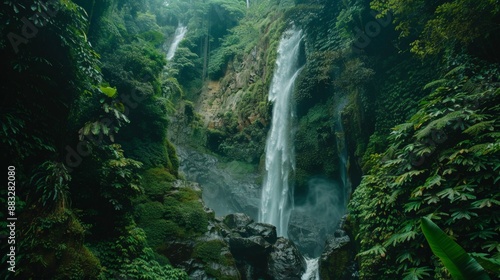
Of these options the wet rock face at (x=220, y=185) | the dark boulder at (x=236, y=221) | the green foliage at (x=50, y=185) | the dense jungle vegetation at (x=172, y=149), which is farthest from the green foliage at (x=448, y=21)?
the wet rock face at (x=220, y=185)

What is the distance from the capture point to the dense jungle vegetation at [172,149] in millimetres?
4953

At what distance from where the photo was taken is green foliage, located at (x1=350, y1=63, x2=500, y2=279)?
16.1 ft

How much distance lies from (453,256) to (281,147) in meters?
14.4

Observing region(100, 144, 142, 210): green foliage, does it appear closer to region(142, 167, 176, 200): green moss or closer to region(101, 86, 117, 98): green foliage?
region(101, 86, 117, 98): green foliage

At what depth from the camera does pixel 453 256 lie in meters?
2.10

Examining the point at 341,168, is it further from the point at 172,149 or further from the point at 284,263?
the point at 172,149

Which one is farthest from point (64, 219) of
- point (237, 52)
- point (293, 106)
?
point (237, 52)

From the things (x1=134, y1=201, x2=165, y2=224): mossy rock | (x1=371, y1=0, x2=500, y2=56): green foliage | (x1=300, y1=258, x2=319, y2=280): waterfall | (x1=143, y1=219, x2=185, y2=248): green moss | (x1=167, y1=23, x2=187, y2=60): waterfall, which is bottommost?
(x1=300, y1=258, x2=319, y2=280): waterfall

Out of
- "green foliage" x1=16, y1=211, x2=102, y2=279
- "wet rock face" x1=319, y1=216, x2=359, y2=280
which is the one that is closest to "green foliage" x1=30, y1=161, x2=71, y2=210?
"green foliage" x1=16, y1=211, x2=102, y2=279

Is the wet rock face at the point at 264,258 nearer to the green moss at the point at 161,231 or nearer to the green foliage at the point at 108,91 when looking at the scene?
the green moss at the point at 161,231

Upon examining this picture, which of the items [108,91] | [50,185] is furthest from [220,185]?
[50,185]

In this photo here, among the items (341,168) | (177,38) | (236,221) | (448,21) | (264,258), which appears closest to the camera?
(448,21)

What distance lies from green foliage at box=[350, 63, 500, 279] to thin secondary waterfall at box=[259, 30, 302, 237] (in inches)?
321

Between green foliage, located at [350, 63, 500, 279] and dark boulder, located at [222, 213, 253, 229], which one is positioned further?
dark boulder, located at [222, 213, 253, 229]
